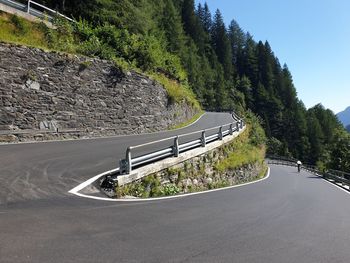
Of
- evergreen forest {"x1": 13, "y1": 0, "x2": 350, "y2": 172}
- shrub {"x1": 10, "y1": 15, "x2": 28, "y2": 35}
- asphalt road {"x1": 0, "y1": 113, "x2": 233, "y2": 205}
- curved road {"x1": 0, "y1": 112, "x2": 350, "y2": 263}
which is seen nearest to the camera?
curved road {"x1": 0, "y1": 112, "x2": 350, "y2": 263}

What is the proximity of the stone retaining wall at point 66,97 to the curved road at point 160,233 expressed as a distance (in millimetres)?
9746

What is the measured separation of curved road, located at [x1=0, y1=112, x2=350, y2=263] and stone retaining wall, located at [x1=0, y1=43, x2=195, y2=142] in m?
9.75

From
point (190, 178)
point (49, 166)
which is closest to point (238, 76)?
point (190, 178)

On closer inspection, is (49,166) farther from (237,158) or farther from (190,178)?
(237,158)

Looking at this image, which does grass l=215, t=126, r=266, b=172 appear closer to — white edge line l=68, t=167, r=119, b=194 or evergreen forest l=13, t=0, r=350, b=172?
white edge line l=68, t=167, r=119, b=194

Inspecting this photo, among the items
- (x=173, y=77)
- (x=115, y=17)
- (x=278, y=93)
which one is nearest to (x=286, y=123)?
(x=278, y=93)

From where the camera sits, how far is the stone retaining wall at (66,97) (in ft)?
57.8

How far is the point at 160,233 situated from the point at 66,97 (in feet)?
50.5

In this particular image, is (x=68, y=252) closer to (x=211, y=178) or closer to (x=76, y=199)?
(x=76, y=199)

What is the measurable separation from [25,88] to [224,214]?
13.4 meters

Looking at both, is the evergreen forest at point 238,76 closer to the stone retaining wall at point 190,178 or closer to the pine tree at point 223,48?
the pine tree at point 223,48

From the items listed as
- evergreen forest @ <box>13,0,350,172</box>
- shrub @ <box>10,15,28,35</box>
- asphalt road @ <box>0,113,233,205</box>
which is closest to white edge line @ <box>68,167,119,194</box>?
asphalt road @ <box>0,113,233,205</box>

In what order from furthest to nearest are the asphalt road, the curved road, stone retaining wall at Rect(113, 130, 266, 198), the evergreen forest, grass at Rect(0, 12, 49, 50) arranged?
the evergreen forest < grass at Rect(0, 12, 49, 50) < stone retaining wall at Rect(113, 130, 266, 198) < the asphalt road < the curved road

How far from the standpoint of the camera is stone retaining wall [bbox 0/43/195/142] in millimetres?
17625
